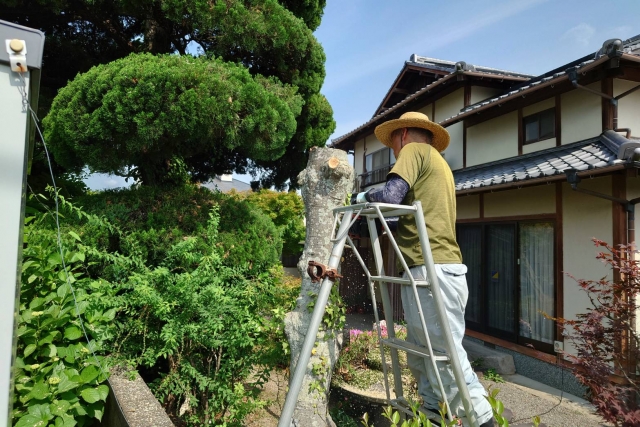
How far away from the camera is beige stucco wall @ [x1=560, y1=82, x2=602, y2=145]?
246 inches

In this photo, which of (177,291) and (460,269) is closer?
(460,269)

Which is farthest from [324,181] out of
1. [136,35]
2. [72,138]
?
[136,35]

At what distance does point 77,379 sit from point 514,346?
6364 mm

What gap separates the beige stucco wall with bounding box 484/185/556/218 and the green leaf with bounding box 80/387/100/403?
6202 mm

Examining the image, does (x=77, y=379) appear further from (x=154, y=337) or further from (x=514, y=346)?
(x=514, y=346)

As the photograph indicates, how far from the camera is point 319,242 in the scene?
3.07 m

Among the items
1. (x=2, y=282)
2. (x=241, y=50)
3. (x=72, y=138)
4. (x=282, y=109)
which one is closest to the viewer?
(x=2, y=282)

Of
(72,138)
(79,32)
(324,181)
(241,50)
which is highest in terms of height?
(79,32)

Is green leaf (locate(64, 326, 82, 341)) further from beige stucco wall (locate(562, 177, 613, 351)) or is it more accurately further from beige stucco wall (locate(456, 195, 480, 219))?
beige stucco wall (locate(456, 195, 480, 219))

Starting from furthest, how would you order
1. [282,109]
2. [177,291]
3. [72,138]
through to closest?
[282,109], [72,138], [177,291]

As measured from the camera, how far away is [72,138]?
144 inches

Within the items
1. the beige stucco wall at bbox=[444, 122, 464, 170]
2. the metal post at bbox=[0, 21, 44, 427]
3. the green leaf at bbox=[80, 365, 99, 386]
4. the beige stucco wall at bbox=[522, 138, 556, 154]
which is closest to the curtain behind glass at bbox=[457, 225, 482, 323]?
the beige stucco wall at bbox=[522, 138, 556, 154]

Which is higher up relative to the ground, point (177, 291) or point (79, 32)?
point (79, 32)

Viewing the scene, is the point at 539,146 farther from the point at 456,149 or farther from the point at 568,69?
the point at 456,149
